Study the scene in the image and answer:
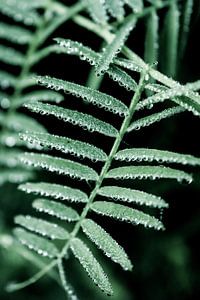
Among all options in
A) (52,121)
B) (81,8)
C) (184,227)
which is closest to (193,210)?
(184,227)

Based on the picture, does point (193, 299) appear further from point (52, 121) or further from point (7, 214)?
point (52, 121)

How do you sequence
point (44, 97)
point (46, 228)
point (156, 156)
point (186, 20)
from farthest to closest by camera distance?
point (44, 97), point (186, 20), point (46, 228), point (156, 156)

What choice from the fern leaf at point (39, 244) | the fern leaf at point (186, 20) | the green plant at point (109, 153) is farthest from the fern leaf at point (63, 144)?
the fern leaf at point (186, 20)

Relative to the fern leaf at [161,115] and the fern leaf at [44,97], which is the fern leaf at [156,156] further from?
the fern leaf at [44,97]

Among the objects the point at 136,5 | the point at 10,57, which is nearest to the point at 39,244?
the point at 136,5

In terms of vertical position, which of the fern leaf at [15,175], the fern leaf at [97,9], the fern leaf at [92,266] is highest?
the fern leaf at [15,175]

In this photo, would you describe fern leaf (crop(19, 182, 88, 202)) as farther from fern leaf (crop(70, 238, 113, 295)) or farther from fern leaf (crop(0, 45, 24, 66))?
fern leaf (crop(0, 45, 24, 66))

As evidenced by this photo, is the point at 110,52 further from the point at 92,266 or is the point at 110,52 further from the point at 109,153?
the point at 92,266
